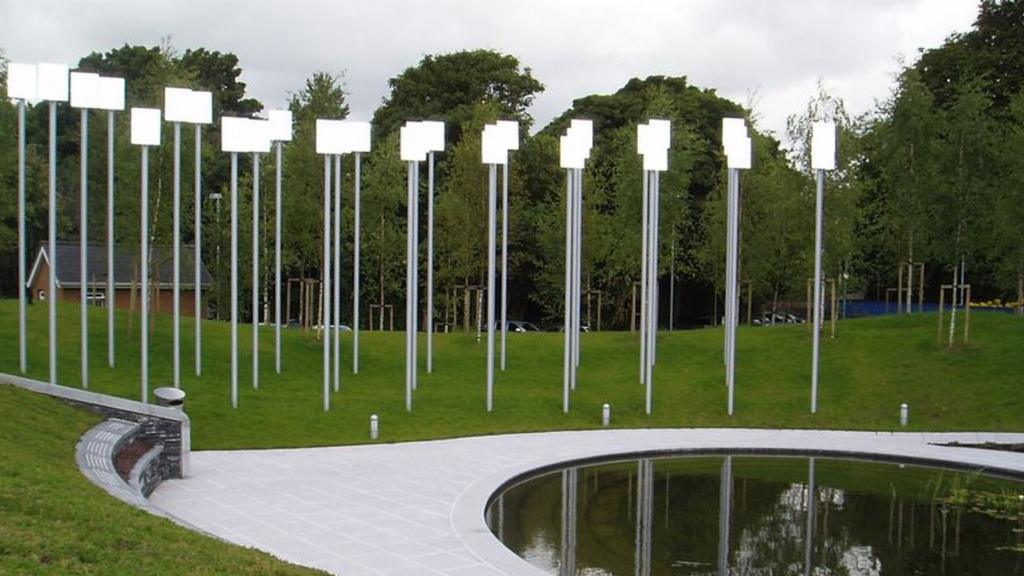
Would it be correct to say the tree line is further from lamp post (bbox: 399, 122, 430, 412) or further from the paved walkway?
the paved walkway

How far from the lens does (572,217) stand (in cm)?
2536

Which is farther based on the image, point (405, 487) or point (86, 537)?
point (405, 487)

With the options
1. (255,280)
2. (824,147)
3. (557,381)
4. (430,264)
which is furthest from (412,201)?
(824,147)

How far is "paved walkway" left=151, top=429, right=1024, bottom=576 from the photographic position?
12.4 m

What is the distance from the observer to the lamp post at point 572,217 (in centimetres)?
2422

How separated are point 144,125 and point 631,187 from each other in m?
15.7

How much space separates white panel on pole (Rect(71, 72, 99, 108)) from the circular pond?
12.1m

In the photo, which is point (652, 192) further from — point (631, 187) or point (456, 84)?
point (456, 84)

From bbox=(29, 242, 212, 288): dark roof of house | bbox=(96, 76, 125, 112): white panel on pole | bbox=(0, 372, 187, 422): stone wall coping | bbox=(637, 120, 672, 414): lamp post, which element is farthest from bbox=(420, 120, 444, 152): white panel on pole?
bbox=(29, 242, 212, 288): dark roof of house

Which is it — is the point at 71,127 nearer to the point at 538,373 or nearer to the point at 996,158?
the point at 538,373

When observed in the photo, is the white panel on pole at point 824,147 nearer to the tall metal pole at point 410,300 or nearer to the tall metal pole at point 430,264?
the tall metal pole at point 430,264

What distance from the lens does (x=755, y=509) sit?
15859mm

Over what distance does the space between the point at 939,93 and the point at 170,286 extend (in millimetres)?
34393

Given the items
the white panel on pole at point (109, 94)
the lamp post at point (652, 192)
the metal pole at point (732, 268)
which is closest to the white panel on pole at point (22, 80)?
the white panel on pole at point (109, 94)
